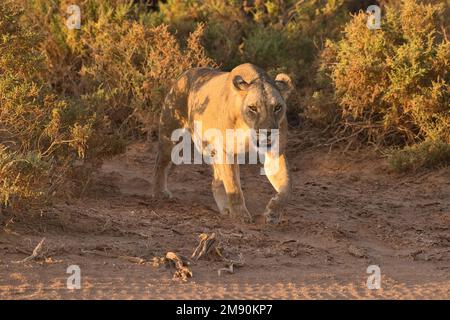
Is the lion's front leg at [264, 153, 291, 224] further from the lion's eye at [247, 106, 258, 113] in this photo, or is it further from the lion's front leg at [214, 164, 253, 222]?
the lion's eye at [247, 106, 258, 113]

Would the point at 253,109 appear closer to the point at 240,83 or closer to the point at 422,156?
the point at 240,83

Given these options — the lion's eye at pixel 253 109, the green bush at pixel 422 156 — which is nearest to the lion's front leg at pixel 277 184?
the lion's eye at pixel 253 109

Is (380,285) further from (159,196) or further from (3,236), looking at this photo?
(159,196)

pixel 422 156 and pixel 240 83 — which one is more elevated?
pixel 240 83

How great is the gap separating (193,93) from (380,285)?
395 centimetres

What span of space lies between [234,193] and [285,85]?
1162 millimetres

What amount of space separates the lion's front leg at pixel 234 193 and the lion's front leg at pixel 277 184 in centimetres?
26

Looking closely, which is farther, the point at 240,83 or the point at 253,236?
the point at 240,83

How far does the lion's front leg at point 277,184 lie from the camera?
920cm

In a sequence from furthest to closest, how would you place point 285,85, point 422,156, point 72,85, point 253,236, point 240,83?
point 72,85
point 422,156
point 285,85
point 240,83
point 253,236

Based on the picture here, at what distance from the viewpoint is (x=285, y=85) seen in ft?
31.5

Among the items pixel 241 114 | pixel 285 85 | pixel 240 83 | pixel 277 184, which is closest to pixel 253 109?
pixel 241 114

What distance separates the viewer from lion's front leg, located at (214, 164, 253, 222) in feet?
30.9

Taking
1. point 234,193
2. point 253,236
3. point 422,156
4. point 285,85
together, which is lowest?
point 253,236
